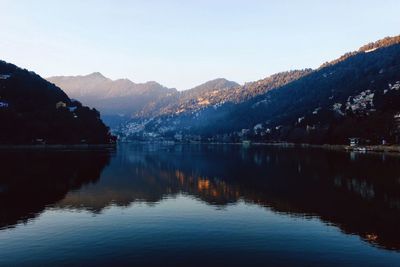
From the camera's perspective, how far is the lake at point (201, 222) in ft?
110

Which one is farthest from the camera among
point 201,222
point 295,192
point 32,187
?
point 32,187

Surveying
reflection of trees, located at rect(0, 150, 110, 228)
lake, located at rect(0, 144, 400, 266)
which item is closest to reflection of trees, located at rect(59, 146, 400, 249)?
lake, located at rect(0, 144, 400, 266)

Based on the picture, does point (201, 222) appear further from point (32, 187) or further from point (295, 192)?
point (32, 187)

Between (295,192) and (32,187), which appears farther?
(32,187)

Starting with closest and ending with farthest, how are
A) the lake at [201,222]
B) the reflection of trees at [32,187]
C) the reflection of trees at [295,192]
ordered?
the lake at [201,222], the reflection of trees at [295,192], the reflection of trees at [32,187]

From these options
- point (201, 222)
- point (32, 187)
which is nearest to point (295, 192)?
point (201, 222)

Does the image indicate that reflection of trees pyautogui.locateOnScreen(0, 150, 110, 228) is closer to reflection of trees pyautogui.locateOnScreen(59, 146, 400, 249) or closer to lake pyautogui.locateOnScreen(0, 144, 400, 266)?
lake pyautogui.locateOnScreen(0, 144, 400, 266)

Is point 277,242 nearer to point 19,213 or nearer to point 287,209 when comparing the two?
point 287,209

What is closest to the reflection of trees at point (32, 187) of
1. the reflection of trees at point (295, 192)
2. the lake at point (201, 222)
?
the lake at point (201, 222)

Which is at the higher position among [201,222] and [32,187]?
[32,187]

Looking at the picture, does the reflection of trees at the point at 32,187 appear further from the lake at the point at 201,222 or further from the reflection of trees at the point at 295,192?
the reflection of trees at the point at 295,192

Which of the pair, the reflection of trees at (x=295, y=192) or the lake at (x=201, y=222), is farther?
the reflection of trees at (x=295, y=192)

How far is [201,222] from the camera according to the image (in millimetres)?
46875

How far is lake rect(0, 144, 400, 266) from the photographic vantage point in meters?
33.6
